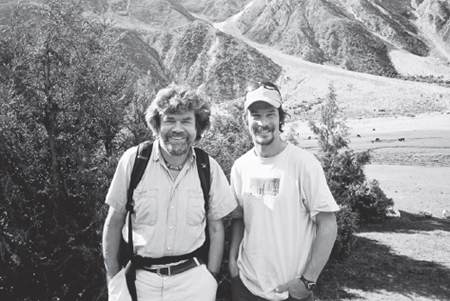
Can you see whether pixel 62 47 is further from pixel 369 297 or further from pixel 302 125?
pixel 302 125

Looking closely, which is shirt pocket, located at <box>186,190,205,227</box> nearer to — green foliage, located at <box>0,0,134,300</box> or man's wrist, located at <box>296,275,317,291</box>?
man's wrist, located at <box>296,275,317,291</box>

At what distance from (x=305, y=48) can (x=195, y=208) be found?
91.9 m

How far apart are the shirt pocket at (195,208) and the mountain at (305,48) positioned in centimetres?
3620

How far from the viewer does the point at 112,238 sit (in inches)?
123

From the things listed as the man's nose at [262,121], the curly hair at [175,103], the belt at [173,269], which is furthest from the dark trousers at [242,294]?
the curly hair at [175,103]

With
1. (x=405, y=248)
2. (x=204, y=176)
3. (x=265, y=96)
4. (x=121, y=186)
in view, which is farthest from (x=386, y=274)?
(x=121, y=186)

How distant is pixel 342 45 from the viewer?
309 ft

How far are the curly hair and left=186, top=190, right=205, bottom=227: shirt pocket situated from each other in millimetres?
619

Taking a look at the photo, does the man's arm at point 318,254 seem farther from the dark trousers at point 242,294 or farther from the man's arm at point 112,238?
the man's arm at point 112,238

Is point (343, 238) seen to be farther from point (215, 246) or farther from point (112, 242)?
point (112, 242)

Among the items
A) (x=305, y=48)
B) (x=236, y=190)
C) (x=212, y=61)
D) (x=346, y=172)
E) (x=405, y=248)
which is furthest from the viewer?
(x=305, y=48)

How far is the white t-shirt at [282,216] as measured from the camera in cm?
311

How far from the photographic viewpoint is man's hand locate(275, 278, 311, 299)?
10.1 feet

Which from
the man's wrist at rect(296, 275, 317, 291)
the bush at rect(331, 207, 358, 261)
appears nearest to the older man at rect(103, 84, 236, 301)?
the man's wrist at rect(296, 275, 317, 291)
